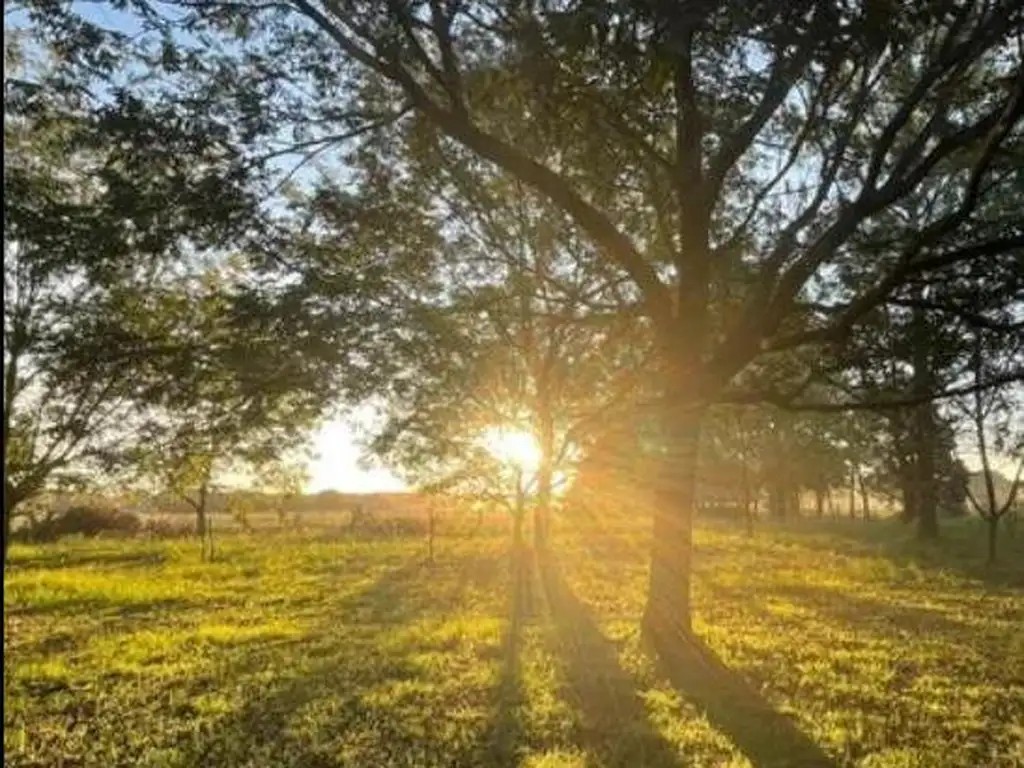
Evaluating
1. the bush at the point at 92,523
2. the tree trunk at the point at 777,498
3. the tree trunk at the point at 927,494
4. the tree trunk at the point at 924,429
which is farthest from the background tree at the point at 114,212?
the tree trunk at the point at 777,498

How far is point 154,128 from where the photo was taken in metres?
10.2

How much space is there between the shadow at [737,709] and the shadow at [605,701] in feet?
2.04

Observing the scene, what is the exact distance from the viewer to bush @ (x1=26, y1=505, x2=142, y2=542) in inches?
1881

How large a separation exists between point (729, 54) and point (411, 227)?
5.53 metres

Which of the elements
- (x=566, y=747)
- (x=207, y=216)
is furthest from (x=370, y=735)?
(x=207, y=216)

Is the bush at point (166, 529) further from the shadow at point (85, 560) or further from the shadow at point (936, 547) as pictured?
the shadow at point (936, 547)

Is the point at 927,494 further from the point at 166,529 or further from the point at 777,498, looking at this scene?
the point at 777,498

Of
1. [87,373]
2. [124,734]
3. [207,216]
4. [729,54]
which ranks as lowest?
[124,734]

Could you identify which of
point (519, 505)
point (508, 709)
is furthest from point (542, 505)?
point (508, 709)

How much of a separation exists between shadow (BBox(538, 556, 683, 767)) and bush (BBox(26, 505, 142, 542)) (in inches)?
1519

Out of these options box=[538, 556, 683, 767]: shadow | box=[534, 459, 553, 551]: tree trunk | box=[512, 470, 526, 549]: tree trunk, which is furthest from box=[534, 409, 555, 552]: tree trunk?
box=[538, 556, 683, 767]: shadow

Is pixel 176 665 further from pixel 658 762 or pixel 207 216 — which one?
pixel 658 762

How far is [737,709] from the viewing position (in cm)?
974

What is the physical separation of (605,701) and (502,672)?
185 centimetres
